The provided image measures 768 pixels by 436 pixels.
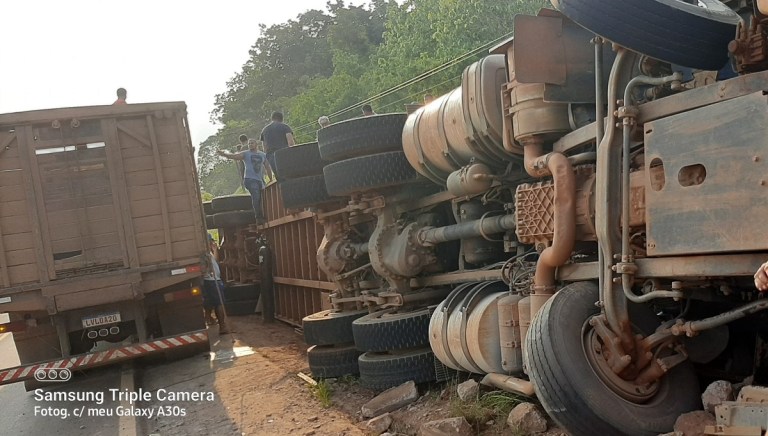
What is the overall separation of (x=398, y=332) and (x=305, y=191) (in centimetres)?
218

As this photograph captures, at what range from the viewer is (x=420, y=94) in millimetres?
18609

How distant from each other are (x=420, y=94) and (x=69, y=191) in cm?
1222

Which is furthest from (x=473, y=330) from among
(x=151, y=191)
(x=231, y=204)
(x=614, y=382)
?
(x=231, y=204)

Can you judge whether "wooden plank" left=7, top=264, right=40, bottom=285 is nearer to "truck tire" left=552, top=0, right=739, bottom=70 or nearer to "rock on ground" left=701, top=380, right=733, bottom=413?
"truck tire" left=552, top=0, right=739, bottom=70

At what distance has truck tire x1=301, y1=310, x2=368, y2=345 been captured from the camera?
650 centimetres

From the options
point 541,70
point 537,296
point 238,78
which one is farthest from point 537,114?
point 238,78

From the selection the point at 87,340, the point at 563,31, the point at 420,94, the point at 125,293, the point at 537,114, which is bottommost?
the point at 87,340

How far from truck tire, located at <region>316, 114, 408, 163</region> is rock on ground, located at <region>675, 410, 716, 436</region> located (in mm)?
3582

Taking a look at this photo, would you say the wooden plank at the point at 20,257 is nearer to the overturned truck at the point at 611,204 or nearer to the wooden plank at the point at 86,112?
the wooden plank at the point at 86,112

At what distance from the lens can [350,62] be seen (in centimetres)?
3067

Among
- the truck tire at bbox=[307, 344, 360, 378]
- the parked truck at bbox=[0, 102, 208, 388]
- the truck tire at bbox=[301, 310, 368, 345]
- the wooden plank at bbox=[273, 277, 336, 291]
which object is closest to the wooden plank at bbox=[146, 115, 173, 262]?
the parked truck at bbox=[0, 102, 208, 388]

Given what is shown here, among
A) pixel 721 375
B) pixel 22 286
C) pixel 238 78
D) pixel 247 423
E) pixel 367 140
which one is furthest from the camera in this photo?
pixel 238 78

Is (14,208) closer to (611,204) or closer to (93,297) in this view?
(93,297)

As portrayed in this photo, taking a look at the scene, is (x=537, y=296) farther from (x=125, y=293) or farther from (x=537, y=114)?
(x=125, y=293)
